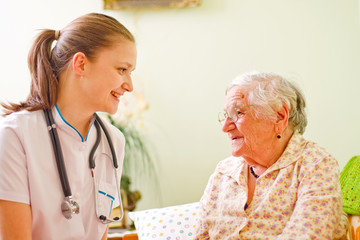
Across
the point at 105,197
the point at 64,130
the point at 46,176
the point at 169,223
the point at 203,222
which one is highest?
the point at 64,130

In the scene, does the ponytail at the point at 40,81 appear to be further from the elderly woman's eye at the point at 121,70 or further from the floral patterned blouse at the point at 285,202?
the floral patterned blouse at the point at 285,202

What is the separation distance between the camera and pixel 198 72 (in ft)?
9.48

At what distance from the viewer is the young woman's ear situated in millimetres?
1498

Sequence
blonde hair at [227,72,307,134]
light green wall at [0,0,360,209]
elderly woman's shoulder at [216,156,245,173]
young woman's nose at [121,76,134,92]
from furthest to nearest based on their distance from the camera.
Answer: light green wall at [0,0,360,209] < elderly woman's shoulder at [216,156,245,173] < blonde hair at [227,72,307,134] < young woman's nose at [121,76,134,92]

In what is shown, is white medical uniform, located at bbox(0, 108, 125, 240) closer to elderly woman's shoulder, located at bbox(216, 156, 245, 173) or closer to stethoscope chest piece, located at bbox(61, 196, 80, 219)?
stethoscope chest piece, located at bbox(61, 196, 80, 219)

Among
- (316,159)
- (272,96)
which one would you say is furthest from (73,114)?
(316,159)

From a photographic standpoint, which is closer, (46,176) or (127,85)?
(46,176)

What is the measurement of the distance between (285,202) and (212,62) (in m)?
1.45

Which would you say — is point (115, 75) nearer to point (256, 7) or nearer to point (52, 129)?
point (52, 129)

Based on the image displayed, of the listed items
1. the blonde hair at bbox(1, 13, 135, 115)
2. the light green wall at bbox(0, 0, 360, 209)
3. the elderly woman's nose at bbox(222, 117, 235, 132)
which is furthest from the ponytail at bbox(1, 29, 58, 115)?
the light green wall at bbox(0, 0, 360, 209)

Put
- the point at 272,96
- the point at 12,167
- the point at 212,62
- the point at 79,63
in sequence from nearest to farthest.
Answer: the point at 12,167 → the point at 79,63 → the point at 272,96 → the point at 212,62

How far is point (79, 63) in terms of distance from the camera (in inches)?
59.2

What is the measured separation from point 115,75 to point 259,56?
155cm

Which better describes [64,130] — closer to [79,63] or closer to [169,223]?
[79,63]
